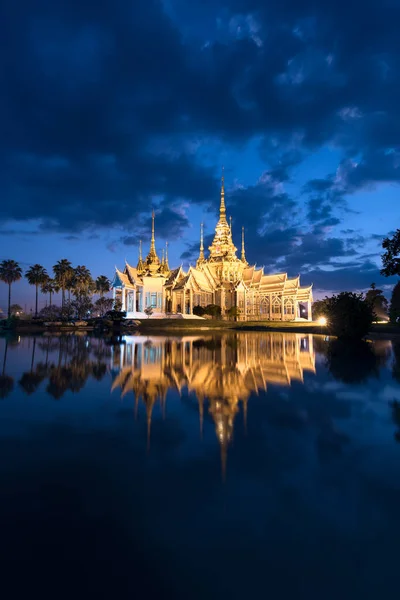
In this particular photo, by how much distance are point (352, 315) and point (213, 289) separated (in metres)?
39.5

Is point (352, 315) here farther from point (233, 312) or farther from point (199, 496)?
point (233, 312)

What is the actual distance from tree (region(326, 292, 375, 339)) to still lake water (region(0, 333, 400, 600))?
726 inches

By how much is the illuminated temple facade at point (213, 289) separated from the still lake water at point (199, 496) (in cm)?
4968

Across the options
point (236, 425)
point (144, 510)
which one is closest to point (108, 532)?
point (144, 510)

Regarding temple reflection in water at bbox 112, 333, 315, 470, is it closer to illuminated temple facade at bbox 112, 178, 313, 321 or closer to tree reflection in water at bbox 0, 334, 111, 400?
tree reflection in water at bbox 0, 334, 111, 400

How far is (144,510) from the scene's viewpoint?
10.9ft

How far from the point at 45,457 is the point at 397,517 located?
4.28 metres

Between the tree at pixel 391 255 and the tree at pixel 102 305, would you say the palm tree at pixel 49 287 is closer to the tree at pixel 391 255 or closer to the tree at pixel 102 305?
the tree at pixel 102 305

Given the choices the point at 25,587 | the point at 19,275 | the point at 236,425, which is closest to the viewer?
the point at 25,587

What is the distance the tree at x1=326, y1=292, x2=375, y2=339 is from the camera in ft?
80.9

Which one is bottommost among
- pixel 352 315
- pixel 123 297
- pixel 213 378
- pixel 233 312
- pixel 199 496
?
pixel 199 496

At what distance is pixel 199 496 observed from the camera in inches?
140

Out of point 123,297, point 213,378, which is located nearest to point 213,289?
point 123,297

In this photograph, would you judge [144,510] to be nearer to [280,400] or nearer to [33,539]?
[33,539]
